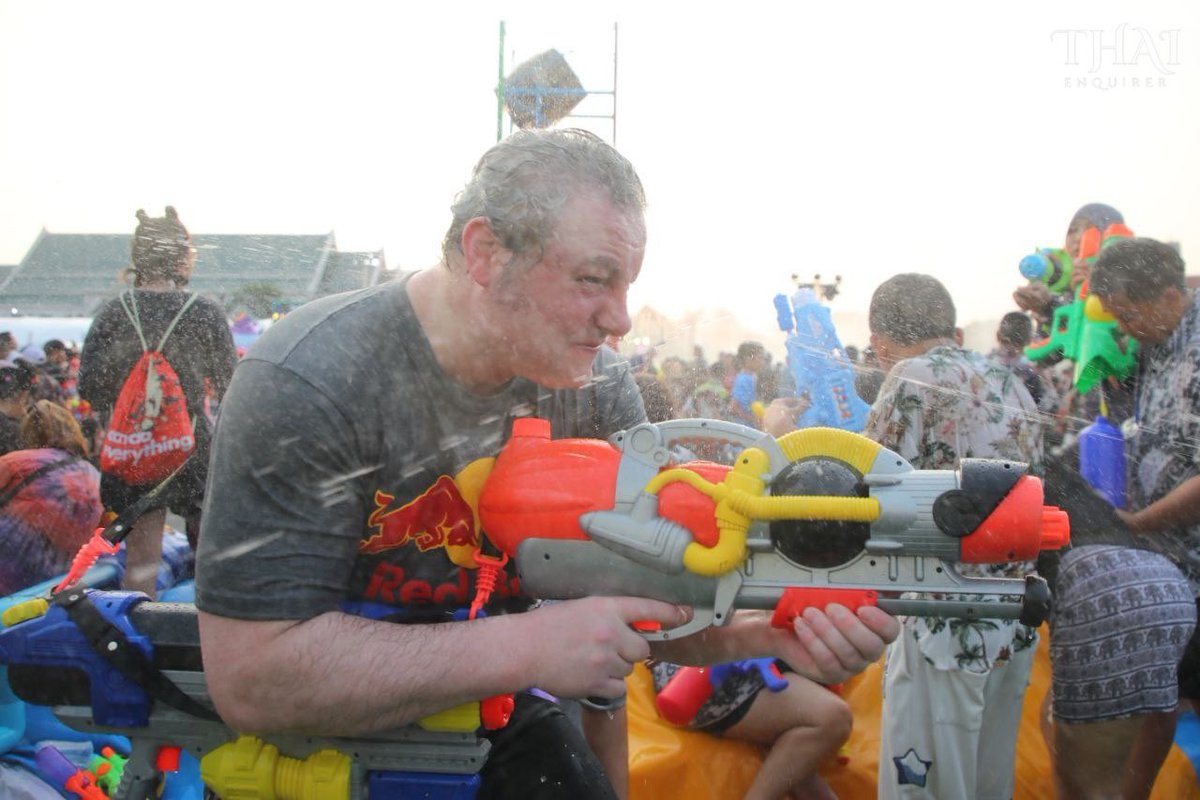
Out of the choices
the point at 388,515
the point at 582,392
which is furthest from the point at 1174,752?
the point at 388,515

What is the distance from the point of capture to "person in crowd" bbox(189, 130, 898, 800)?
1.35m

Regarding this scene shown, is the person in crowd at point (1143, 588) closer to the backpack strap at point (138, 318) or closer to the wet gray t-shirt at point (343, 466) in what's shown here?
the wet gray t-shirt at point (343, 466)

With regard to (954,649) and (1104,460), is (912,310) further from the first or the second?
(954,649)

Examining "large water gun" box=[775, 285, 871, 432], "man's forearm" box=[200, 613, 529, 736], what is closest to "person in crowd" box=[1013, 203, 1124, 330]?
"large water gun" box=[775, 285, 871, 432]

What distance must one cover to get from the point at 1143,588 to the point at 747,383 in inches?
126

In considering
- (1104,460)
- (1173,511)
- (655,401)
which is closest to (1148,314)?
(1104,460)

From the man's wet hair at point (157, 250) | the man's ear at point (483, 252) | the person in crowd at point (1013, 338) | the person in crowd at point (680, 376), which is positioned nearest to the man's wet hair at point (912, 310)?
the person in crowd at point (1013, 338)

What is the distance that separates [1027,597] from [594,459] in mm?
730

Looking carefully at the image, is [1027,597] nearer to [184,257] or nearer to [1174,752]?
[1174,752]

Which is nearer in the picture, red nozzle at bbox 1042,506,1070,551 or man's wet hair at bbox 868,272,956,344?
red nozzle at bbox 1042,506,1070,551

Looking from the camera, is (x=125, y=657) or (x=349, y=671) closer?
(x=349, y=671)

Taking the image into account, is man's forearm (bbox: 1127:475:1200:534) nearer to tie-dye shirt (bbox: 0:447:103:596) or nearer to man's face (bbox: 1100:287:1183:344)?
man's face (bbox: 1100:287:1183:344)

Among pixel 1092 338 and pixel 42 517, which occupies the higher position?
pixel 1092 338

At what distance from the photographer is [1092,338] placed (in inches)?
122
